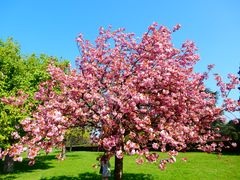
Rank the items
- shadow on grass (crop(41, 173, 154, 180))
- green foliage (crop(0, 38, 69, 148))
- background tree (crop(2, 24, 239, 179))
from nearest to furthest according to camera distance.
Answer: background tree (crop(2, 24, 239, 179)) < shadow on grass (crop(41, 173, 154, 180)) < green foliage (crop(0, 38, 69, 148))

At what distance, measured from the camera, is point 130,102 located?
13273 mm

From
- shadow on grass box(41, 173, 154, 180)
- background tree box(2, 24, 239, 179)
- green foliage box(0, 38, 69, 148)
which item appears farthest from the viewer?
green foliage box(0, 38, 69, 148)

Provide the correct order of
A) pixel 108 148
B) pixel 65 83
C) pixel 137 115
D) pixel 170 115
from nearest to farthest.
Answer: pixel 108 148 → pixel 137 115 → pixel 170 115 → pixel 65 83

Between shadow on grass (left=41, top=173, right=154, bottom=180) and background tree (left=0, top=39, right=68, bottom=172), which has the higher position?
background tree (left=0, top=39, right=68, bottom=172)

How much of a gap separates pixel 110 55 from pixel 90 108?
14.4 feet

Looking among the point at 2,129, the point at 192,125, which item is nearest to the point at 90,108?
Result: the point at 192,125

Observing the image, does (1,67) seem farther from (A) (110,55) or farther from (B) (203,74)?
(B) (203,74)

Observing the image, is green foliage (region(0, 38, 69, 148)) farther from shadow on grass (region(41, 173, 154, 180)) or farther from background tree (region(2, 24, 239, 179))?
background tree (region(2, 24, 239, 179))

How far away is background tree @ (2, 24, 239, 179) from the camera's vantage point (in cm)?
1318

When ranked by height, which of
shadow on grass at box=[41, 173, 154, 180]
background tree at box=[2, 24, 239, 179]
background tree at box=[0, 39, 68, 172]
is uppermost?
background tree at box=[0, 39, 68, 172]

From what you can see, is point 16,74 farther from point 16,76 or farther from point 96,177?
point 96,177

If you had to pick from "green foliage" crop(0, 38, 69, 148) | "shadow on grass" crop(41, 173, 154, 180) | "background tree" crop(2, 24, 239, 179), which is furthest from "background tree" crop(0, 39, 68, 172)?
"background tree" crop(2, 24, 239, 179)

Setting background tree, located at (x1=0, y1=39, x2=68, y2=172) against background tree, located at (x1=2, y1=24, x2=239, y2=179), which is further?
background tree, located at (x1=0, y1=39, x2=68, y2=172)

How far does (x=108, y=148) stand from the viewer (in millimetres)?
13203
